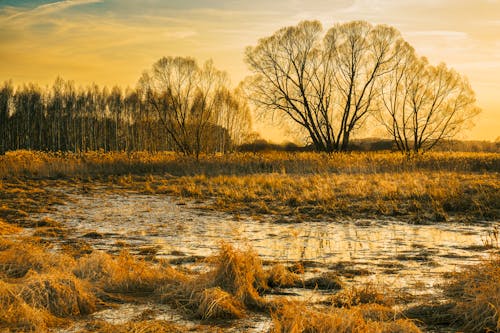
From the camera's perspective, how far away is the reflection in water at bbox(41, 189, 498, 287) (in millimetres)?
7289

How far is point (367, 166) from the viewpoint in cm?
2536

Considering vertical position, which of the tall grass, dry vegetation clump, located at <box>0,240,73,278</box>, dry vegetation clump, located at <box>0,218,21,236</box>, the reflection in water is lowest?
the reflection in water

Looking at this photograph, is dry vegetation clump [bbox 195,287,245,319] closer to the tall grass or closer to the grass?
the grass

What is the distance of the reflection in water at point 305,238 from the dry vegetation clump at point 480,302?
2.39ft

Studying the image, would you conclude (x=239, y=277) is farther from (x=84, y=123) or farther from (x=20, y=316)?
(x=84, y=123)

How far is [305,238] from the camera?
371 inches

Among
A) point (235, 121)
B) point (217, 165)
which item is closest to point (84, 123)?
point (235, 121)

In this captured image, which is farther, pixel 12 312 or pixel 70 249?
pixel 70 249

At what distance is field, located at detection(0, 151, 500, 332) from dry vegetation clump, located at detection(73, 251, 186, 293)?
0.02 m

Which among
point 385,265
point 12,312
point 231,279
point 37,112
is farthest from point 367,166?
point 37,112

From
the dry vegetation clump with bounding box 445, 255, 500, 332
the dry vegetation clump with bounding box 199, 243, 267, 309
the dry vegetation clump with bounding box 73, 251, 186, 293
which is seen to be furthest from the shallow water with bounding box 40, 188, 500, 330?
the dry vegetation clump with bounding box 73, 251, 186, 293

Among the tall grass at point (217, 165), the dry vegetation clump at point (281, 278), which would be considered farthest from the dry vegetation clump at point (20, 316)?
the tall grass at point (217, 165)

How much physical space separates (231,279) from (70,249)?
3655 millimetres

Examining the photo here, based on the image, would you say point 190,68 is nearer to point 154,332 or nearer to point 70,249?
point 70,249
